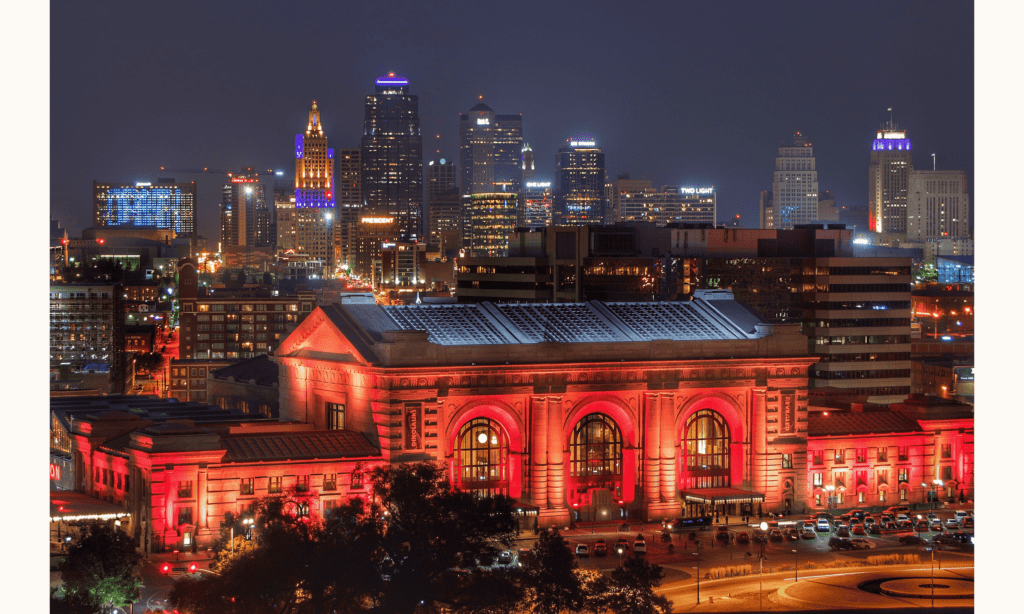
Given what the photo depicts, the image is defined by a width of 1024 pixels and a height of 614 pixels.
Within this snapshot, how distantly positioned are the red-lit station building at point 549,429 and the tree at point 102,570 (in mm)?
18850

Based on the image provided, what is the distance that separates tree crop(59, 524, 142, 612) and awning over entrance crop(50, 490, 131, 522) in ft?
64.5

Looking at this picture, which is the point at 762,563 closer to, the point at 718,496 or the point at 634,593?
the point at 718,496

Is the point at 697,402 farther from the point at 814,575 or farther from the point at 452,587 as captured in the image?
the point at 452,587

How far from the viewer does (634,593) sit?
7069 centimetres

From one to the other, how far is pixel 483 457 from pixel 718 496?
16.8 meters

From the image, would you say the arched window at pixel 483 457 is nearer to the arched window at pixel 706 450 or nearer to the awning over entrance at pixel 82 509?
the arched window at pixel 706 450

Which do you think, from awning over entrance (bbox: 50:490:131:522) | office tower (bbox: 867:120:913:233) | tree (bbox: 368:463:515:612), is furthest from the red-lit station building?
office tower (bbox: 867:120:913:233)

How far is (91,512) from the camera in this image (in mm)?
96938

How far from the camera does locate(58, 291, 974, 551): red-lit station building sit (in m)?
99.4

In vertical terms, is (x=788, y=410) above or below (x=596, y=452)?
above

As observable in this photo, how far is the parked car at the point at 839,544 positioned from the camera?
319ft

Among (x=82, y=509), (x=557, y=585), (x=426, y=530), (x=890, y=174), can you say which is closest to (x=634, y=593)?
(x=557, y=585)

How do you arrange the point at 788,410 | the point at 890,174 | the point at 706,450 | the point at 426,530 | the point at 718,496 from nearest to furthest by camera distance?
the point at 426,530 → the point at 718,496 → the point at 706,450 → the point at 788,410 → the point at 890,174

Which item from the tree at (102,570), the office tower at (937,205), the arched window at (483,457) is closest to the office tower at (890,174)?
the office tower at (937,205)
